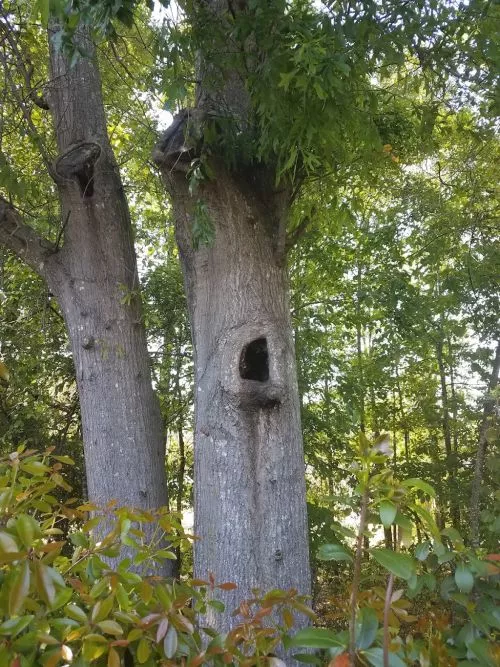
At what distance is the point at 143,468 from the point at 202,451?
25.4 inches

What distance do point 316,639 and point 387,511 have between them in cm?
27

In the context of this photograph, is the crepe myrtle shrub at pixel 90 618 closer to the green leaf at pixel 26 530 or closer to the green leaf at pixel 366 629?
the green leaf at pixel 26 530

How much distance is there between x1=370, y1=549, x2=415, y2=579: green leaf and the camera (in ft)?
2.77

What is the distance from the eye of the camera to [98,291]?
11.8 ft

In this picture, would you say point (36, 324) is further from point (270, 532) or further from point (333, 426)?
point (270, 532)

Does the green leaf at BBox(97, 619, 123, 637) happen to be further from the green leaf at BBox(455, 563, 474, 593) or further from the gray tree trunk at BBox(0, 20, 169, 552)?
the gray tree trunk at BBox(0, 20, 169, 552)

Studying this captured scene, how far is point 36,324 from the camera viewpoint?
5.90 m

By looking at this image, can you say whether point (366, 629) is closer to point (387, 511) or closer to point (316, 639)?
point (316, 639)

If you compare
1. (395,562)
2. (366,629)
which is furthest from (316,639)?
(395,562)

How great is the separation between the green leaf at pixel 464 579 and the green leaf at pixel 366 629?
0.72 ft

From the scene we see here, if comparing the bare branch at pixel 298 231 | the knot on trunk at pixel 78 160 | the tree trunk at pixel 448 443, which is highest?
the knot on trunk at pixel 78 160

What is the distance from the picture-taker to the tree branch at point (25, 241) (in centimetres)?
367

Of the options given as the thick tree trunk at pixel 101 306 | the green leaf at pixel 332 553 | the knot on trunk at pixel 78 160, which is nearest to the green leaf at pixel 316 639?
the green leaf at pixel 332 553

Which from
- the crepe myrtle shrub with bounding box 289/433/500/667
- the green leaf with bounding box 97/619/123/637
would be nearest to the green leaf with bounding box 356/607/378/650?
the crepe myrtle shrub with bounding box 289/433/500/667
